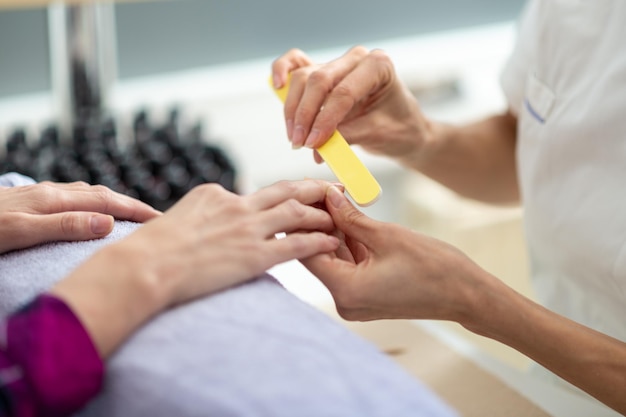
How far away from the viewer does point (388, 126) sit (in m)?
0.96

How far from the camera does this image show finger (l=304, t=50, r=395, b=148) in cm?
79

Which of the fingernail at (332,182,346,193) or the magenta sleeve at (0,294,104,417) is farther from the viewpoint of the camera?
the fingernail at (332,182,346,193)

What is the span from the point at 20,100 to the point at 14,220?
1.17m

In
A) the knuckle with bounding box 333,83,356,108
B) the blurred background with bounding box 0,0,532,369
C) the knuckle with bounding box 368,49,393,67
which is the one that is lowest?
the blurred background with bounding box 0,0,532,369

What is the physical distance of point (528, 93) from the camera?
3.15 ft

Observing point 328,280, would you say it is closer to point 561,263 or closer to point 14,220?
point 14,220

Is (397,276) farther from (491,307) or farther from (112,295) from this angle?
(112,295)

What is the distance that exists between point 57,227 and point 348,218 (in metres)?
0.25

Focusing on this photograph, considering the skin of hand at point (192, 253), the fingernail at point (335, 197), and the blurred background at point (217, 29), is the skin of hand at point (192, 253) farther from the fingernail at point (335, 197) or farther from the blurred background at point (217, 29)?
the blurred background at point (217, 29)

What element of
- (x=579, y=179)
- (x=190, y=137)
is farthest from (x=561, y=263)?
(x=190, y=137)

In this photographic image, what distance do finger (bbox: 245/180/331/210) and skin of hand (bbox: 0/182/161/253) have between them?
5.4 inches

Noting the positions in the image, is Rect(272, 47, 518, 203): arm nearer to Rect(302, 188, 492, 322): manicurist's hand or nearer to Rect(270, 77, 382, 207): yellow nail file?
Rect(270, 77, 382, 207): yellow nail file

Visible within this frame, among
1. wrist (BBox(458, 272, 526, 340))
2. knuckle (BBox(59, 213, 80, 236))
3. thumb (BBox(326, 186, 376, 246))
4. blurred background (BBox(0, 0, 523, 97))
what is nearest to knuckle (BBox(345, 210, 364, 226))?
thumb (BBox(326, 186, 376, 246))

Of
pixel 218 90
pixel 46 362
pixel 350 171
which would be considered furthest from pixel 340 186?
pixel 218 90
